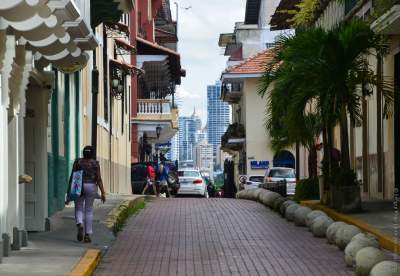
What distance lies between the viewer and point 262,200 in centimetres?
2642

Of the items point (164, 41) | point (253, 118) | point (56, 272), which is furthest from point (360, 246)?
point (164, 41)

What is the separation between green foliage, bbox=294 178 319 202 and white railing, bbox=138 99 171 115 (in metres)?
21.6

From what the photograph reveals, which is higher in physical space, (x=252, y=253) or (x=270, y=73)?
(x=270, y=73)

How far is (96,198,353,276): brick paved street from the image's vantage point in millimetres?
12164

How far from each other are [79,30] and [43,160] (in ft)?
10.8

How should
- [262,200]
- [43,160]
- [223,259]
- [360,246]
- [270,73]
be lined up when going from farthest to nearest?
[262,200], [270,73], [43,160], [223,259], [360,246]

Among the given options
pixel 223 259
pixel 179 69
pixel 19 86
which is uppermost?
pixel 179 69

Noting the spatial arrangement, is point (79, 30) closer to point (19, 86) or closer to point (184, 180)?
point (19, 86)

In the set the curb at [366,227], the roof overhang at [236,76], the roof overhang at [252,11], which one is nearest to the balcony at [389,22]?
the curb at [366,227]

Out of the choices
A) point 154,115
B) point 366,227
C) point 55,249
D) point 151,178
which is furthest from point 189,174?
point 55,249

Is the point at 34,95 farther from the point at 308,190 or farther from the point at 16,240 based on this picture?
the point at 308,190

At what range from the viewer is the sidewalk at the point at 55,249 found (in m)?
11.2

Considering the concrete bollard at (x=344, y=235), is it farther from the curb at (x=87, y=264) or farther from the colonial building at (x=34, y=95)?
the colonial building at (x=34, y=95)

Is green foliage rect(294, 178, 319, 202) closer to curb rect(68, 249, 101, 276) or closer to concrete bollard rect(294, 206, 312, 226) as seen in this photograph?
concrete bollard rect(294, 206, 312, 226)
